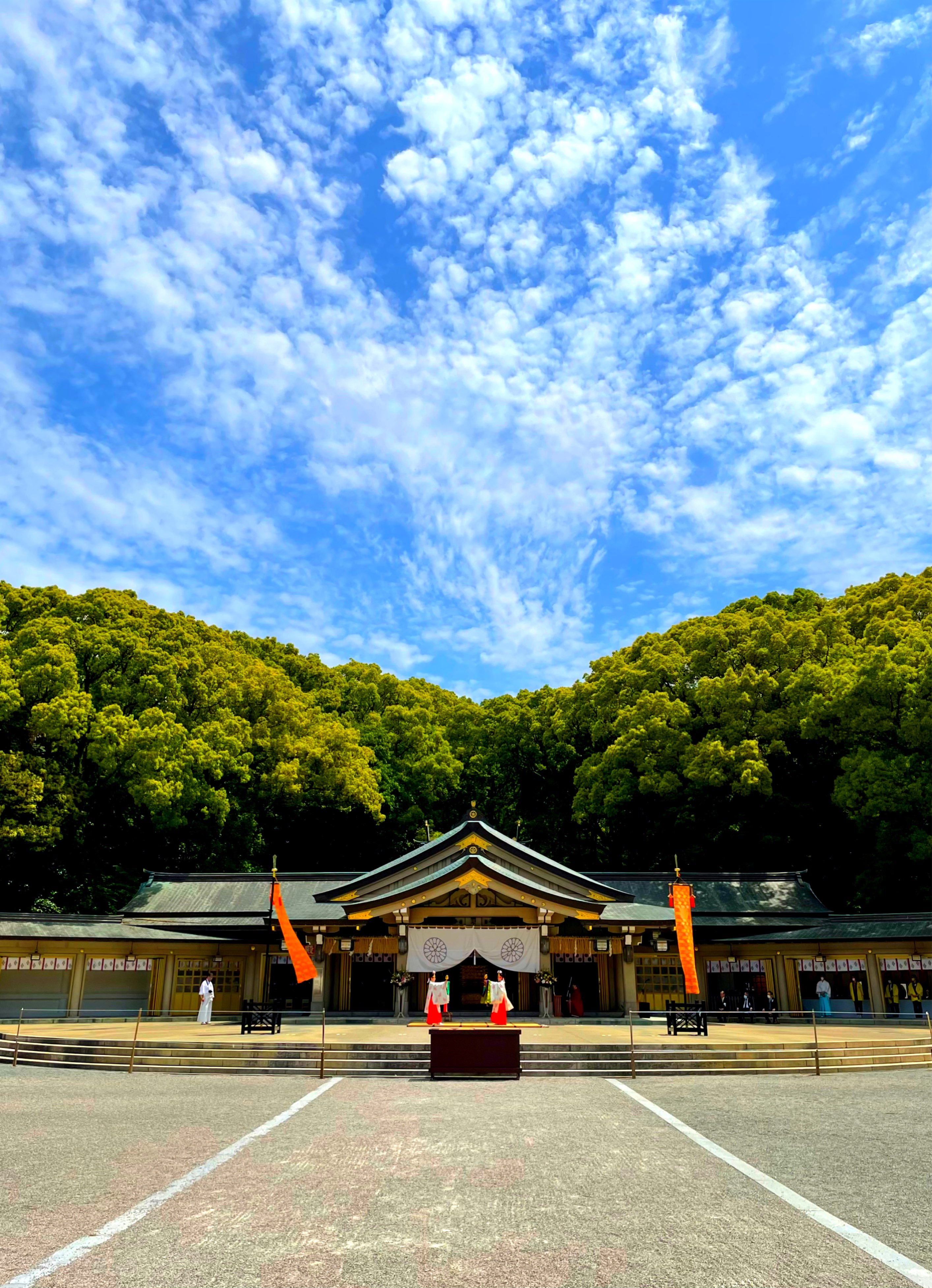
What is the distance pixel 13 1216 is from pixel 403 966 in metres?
20.2

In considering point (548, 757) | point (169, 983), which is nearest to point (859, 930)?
point (548, 757)

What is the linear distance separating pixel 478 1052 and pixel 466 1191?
27.0 ft

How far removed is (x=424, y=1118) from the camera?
1136 centimetres

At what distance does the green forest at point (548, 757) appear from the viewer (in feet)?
98.3

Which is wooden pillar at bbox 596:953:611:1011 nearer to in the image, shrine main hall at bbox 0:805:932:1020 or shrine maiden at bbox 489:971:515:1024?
shrine main hall at bbox 0:805:932:1020

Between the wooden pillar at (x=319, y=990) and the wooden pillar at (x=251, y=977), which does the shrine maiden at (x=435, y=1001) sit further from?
the wooden pillar at (x=251, y=977)

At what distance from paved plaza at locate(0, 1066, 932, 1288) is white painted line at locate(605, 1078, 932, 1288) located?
7cm

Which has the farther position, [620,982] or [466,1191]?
[620,982]

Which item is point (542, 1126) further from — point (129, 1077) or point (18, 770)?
point (18, 770)

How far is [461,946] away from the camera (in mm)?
25891

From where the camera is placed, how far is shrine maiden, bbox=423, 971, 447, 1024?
21547 mm

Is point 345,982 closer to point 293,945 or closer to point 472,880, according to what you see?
point 293,945

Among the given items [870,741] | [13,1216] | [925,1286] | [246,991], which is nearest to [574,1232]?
[925,1286]

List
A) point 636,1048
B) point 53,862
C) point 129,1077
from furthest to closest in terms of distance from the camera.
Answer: point 53,862
point 636,1048
point 129,1077
